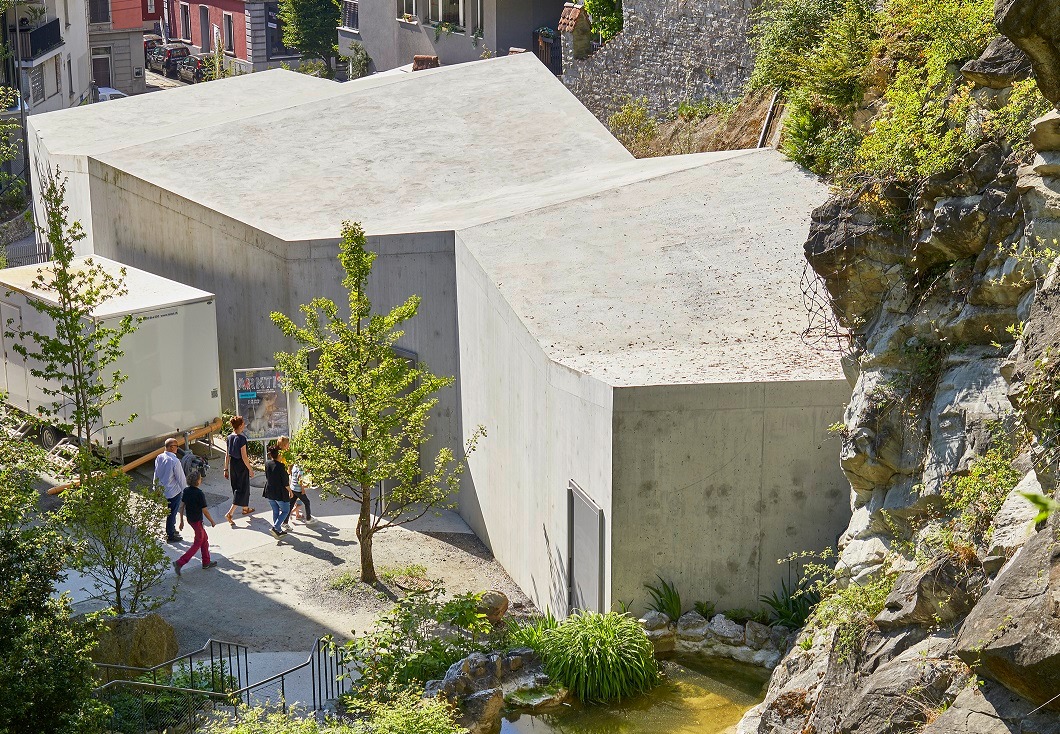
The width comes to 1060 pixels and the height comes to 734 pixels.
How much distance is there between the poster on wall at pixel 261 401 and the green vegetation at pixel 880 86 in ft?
25.8

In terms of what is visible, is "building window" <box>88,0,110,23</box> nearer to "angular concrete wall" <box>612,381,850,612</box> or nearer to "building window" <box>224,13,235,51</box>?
"building window" <box>224,13,235,51</box>

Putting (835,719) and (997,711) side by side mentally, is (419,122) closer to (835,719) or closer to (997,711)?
(835,719)

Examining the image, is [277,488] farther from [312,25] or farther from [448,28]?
[312,25]

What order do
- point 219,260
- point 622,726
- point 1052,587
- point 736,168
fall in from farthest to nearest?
point 219,260 < point 736,168 < point 622,726 < point 1052,587

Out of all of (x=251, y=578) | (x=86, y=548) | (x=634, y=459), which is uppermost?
(x=634, y=459)

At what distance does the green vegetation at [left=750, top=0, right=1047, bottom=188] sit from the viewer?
9836 millimetres

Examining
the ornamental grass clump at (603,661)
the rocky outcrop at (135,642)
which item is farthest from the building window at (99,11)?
the ornamental grass clump at (603,661)

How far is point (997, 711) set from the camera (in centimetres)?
699

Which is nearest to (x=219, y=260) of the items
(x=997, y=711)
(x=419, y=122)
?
(x=419, y=122)

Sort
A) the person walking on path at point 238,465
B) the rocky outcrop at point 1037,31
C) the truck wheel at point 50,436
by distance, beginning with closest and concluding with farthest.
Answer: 1. the rocky outcrop at point 1037,31
2. the person walking on path at point 238,465
3. the truck wheel at point 50,436

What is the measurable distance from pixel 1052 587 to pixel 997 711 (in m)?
0.86

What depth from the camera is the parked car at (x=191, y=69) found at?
203 ft

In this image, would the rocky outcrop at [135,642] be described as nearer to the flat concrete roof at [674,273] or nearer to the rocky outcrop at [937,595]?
the flat concrete roof at [674,273]

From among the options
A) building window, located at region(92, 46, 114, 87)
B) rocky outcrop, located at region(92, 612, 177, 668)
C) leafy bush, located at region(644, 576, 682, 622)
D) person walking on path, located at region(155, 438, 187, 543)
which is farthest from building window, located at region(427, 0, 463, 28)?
leafy bush, located at region(644, 576, 682, 622)
